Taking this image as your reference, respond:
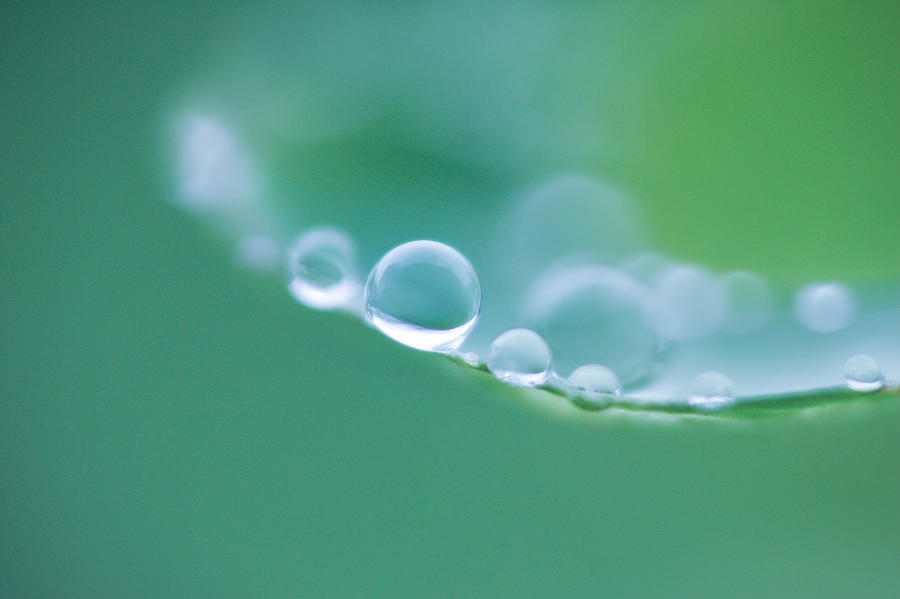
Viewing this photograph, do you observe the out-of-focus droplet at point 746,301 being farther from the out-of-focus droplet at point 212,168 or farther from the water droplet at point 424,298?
the out-of-focus droplet at point 212,168

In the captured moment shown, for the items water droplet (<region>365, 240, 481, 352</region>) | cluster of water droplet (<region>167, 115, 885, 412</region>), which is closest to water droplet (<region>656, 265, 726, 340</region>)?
cluster of water droplet (<region>167, 115, 885, 412</region>)

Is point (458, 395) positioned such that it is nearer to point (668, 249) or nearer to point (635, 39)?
point (668, 249)

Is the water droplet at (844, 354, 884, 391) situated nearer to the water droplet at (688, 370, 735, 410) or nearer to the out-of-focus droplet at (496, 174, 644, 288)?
the water droplet at (688, 370, 735, 410)

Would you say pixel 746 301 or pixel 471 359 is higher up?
pixel 746 301

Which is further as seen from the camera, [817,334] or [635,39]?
[635,39]

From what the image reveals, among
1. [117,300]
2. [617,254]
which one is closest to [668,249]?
[617,254]

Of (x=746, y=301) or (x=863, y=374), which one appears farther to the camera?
(x=746, y=301)

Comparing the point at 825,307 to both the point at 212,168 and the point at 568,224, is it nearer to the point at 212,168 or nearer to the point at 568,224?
the point at 568,224

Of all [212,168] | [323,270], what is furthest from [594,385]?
[212,168]
